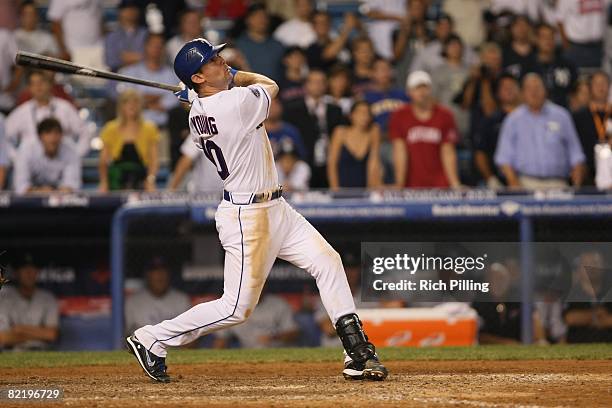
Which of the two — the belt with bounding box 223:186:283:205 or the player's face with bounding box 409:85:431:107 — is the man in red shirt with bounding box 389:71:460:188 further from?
the belt with bounding box 223:186:283:205


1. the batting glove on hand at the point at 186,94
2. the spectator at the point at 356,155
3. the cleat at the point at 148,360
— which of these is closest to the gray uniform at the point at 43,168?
the spectator at the point at 356,155

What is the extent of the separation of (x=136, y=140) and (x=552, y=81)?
4495mm

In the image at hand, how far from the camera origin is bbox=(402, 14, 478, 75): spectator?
494 inches

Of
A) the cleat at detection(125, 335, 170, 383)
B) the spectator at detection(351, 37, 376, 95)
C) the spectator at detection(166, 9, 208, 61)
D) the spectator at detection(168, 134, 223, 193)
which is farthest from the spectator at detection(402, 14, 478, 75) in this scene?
the cleat at detection(125, 335, 170, 383)

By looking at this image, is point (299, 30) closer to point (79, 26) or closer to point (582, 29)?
point (79, 26)

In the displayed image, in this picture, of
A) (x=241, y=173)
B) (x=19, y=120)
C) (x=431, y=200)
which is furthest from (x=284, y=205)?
(x=19, y=120)

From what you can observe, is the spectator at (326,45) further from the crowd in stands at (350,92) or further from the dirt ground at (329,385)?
the dirt ground at (329,385)

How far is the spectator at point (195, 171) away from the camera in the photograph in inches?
433

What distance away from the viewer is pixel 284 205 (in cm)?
661

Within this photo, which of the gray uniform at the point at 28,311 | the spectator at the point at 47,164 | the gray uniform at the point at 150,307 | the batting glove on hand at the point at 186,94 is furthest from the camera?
the spectator at the point at 47,164

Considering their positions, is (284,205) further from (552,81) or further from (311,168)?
(552,81)

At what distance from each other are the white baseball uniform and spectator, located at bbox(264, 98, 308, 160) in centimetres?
447

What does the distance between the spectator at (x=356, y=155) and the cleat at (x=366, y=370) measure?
15.1ft

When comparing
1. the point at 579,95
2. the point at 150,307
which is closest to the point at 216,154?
the point at 150,307
